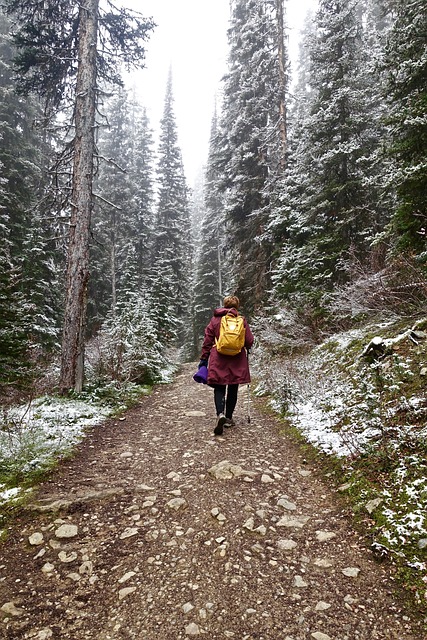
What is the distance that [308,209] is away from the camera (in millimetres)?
12219

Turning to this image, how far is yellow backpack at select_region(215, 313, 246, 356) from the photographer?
19.7ft

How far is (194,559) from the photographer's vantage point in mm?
3066

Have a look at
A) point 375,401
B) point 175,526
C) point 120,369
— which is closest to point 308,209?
point 120,369

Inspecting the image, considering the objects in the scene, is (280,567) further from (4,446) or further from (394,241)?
(394,241)

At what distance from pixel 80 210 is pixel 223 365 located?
5.45m

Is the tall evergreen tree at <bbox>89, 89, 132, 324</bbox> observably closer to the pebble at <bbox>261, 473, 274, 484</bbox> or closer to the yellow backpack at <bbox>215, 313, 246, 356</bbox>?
the yellow backpack at <bbox>215, 313, 246, 356</bbox>

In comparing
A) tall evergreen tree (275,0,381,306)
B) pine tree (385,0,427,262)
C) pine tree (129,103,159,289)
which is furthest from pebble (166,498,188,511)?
pine tree (129,103,159,289)

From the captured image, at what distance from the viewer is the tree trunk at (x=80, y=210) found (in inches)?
324

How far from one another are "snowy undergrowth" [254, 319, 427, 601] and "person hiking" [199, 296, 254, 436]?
1.32m

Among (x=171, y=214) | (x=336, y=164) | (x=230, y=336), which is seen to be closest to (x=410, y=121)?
(x=336, y=164)

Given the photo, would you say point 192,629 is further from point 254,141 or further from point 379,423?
point 254,141

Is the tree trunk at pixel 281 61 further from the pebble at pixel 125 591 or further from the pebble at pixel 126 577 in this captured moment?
the pebble at pixel 125 591

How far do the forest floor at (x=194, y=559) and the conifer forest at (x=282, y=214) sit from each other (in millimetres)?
636

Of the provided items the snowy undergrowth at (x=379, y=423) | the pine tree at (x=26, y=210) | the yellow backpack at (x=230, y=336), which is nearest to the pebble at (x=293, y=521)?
the snowy undergrowth at (x=379, y=423)
